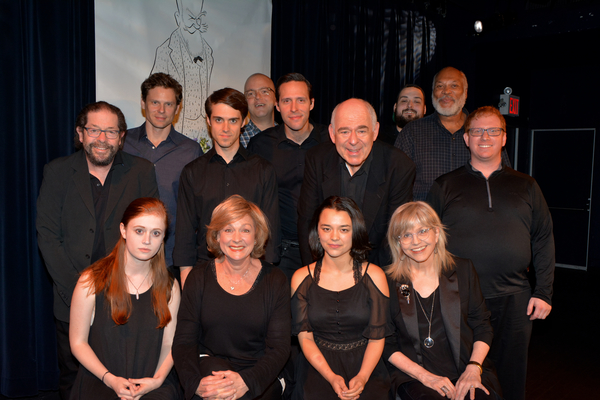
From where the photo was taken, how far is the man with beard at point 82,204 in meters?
2.56

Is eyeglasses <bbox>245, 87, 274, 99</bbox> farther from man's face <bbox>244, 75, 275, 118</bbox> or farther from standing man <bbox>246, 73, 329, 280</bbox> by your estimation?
standing man <bbox>246, 73, 329, 280</bbox>

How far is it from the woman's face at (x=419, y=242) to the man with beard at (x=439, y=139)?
42.5 inches

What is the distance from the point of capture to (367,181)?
278 centimetres

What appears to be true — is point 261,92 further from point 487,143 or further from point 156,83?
point 487,143

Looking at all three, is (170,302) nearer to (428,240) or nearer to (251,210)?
(251,210)

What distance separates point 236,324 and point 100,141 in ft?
4.18

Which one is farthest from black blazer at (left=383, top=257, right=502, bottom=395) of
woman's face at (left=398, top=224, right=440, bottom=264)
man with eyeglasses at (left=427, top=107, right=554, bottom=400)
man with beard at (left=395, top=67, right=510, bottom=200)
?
man with beard at (left=395, top=67, right=510, bottom=200)

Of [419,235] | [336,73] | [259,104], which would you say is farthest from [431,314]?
[336,73]

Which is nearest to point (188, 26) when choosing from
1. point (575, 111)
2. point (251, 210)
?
point (251, 210)

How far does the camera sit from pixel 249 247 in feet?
7.75

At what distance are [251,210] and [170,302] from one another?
621 millimetres

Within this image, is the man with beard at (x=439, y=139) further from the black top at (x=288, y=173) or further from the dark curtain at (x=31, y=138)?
the dark curtain at (x=31, y=138)

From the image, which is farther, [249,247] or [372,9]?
[372,9]

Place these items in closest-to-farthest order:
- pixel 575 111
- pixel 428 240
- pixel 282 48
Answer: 1. pixel 428 240
2. pixel 282 48
3. pixel 575 111
